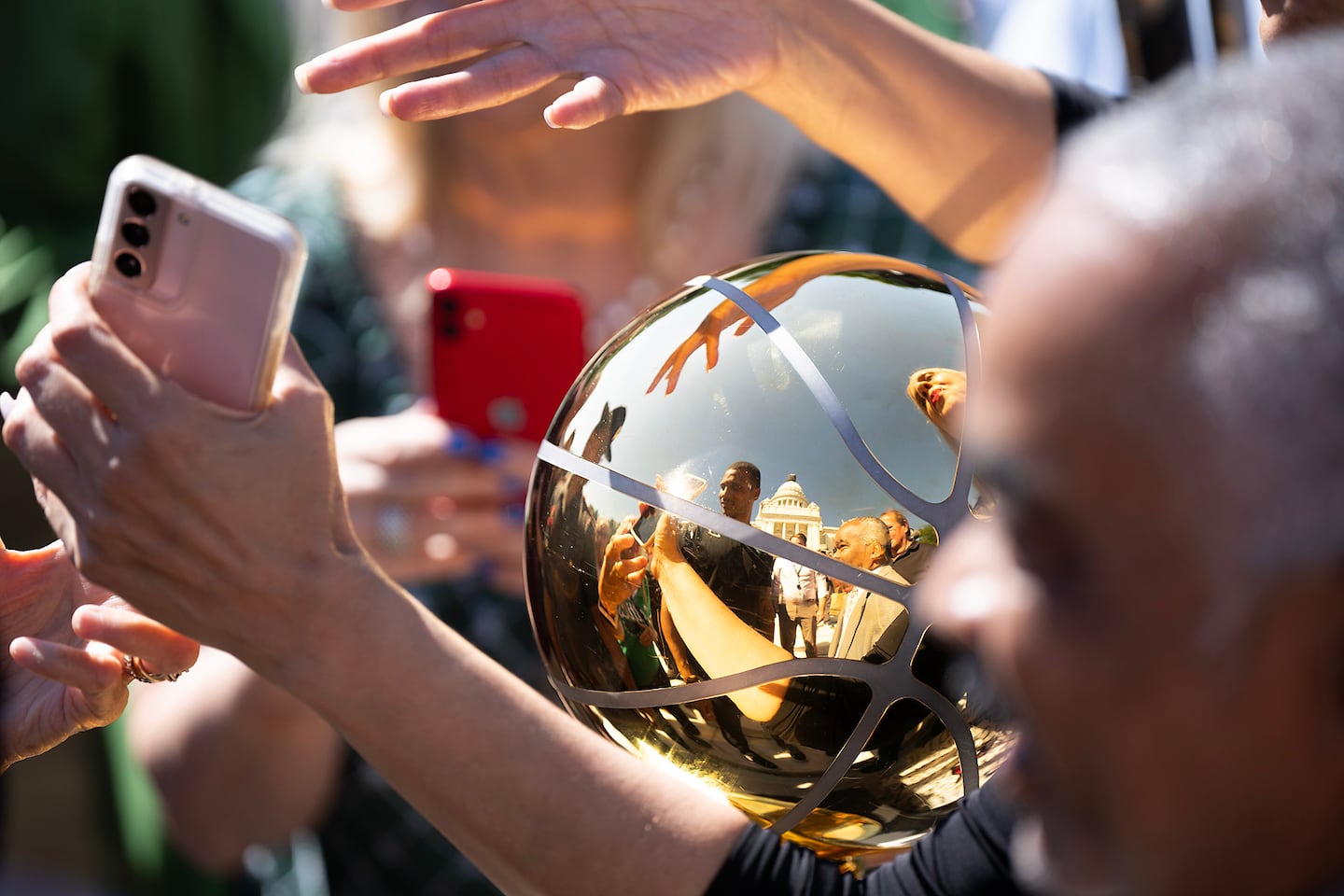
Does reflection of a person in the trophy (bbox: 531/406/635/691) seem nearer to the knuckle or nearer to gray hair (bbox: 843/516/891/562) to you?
gray hair (bbox: 843/516/891/562)

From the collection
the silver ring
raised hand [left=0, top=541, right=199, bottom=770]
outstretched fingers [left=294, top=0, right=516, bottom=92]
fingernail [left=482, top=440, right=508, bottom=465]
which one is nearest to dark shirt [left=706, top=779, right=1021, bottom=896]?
raised hand [left=0, top=541, right=199, bottom=770]

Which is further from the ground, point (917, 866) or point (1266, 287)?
point (1266, 287)

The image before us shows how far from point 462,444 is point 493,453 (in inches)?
1.8

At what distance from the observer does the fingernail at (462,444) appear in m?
1.86

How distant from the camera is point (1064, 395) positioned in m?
0.62

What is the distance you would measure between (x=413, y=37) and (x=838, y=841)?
0.84 metres

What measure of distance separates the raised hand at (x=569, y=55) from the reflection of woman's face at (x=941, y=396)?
0.41 metres

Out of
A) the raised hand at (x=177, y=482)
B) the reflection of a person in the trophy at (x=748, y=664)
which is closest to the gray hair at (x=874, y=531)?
the reflection of a person in the trophy at (x=748, y=664)

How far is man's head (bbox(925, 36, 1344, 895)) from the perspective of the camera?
57cm

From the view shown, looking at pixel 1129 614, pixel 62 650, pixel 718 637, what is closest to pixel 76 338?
pixel 62 650

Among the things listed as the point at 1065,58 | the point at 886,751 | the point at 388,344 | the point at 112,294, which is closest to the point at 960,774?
the point at 886,751

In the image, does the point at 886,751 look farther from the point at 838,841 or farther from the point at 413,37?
the point at 413,37

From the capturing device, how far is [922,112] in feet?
5.15

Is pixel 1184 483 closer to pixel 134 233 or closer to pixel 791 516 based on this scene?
pixel 791 516
